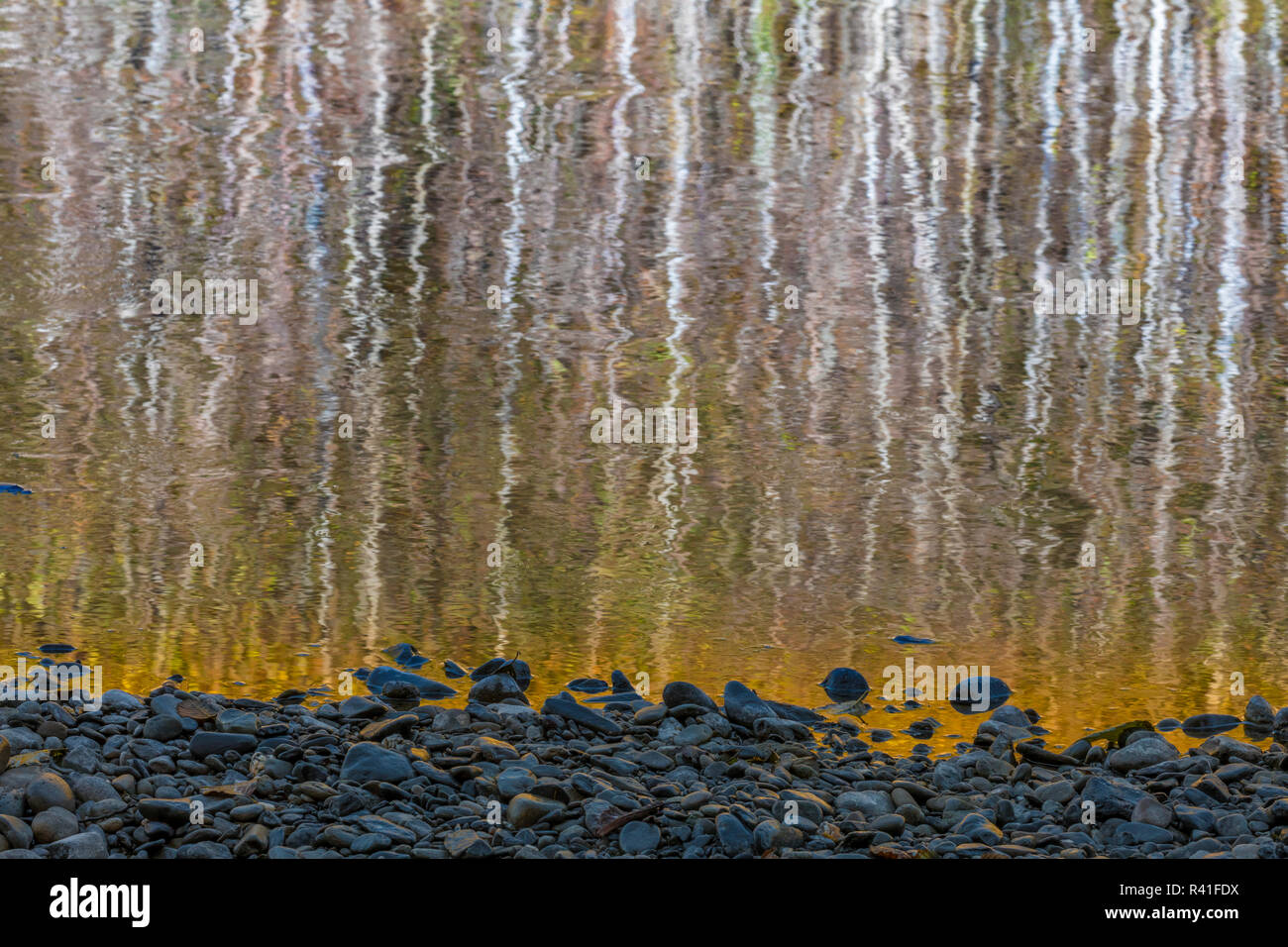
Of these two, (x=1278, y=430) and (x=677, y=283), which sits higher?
(x=677, y=283)

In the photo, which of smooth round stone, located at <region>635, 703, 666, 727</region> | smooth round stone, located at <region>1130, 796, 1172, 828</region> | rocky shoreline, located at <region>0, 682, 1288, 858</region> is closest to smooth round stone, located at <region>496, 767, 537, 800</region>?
rocky shoreline, located at <region>0, 682, 1288, 858</region>

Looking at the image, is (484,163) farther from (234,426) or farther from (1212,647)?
(1212,647)

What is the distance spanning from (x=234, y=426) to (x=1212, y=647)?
4075 mm

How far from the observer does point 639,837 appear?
336cm

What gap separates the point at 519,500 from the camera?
578cm

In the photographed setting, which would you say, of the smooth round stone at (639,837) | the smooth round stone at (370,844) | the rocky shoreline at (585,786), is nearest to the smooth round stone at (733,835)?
the rocky shoreline at (585,786)

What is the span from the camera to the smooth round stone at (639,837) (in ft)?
10.9

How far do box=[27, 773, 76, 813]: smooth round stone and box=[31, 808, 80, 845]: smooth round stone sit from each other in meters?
0.04

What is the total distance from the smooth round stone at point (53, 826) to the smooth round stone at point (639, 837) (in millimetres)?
1227

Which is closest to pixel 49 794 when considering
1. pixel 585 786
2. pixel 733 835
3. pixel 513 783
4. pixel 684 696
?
pixel 513 783

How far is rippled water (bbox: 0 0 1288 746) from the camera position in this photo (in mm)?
5051

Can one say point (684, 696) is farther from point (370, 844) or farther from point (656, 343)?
point (656, 343)

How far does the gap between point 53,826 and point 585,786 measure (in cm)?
121
